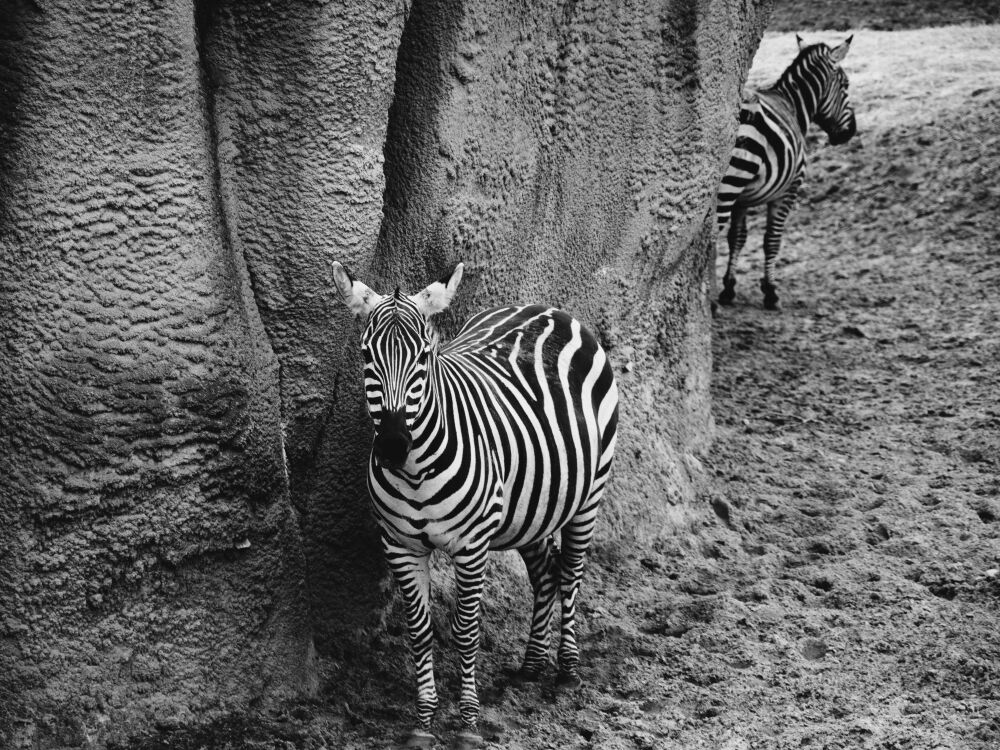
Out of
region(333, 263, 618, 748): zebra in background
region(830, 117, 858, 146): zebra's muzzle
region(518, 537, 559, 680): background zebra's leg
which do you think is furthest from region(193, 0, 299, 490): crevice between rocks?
region(830, 117, 858, 146): zebra's muzzle

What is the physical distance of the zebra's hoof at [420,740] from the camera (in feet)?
17.2

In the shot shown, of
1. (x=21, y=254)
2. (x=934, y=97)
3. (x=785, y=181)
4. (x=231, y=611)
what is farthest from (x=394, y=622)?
(x=934, y=97)

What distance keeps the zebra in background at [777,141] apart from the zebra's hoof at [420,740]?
20.3ft

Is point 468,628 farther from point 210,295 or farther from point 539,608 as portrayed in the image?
point 210,295

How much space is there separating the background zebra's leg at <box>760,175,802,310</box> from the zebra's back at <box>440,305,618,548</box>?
5.07m

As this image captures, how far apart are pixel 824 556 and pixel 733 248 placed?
4649mm

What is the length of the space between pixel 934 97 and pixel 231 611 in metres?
10.6

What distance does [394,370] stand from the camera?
15.0ft

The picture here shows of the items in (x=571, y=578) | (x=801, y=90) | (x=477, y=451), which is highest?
(x=801, y=90)

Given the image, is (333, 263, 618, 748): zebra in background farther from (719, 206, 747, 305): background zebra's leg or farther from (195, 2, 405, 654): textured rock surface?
(719, 206, 747, 305): background zebra's leg

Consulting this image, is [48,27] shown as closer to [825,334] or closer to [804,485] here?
[804,485]

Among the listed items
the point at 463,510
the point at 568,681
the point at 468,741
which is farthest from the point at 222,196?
the point at 568,681

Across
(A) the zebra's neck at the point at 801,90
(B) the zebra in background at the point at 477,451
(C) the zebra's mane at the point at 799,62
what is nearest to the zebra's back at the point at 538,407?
(B) the zebra in background at the point at 477,451

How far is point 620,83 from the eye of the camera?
6871mm
